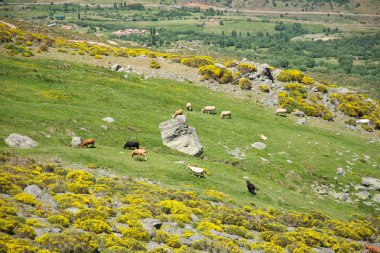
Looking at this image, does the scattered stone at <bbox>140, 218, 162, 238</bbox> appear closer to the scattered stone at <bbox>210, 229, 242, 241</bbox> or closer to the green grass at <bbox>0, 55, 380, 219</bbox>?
the scattered stone at <bbox>210, 229, 242, 241</bbox>

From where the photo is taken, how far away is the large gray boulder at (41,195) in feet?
68.2

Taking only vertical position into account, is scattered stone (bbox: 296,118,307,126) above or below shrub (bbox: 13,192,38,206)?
below

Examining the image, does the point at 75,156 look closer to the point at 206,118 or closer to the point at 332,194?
the point at 206,118

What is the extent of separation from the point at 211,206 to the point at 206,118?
24.7 m

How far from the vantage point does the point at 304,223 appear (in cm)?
2838

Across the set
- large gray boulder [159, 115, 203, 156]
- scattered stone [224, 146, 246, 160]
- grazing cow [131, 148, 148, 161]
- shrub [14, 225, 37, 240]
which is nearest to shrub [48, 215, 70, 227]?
shrub [14, 225, 37, 240]

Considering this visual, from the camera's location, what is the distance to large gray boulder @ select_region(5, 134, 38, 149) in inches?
1223

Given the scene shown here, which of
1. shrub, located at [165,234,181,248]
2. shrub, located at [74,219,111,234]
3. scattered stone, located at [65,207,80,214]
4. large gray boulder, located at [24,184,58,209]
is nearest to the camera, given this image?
shrub, located at [74,219,111,234]

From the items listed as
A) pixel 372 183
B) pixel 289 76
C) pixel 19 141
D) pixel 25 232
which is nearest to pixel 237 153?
pixel 372 183

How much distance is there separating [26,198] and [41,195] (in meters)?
1.44

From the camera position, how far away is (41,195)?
21469mm

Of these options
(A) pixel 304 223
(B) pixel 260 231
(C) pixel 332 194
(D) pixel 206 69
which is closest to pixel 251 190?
(A) pixel 304 223

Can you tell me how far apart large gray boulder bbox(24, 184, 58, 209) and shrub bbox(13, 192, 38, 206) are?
72 centimetres

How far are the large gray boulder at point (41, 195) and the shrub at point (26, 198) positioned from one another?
717mm
